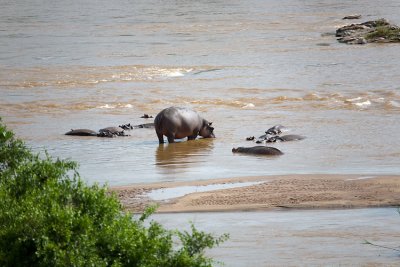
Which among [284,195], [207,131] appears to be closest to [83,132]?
[207,131]

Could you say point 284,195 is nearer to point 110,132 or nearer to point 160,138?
point 160,138

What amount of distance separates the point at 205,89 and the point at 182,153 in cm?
1117

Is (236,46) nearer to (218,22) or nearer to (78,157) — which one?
(218,22)

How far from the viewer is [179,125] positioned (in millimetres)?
18312

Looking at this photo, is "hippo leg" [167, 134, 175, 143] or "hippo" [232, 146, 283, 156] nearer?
"hippo" [232, 146, 283, 156]

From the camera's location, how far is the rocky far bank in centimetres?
4191

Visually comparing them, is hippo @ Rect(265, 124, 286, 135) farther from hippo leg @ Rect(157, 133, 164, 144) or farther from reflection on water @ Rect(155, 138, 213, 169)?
hippo leg @ Rect(157, 133, 164, 144)

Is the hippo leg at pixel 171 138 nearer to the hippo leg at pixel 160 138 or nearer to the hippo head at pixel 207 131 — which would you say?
the hippo leg at pixel 160 138

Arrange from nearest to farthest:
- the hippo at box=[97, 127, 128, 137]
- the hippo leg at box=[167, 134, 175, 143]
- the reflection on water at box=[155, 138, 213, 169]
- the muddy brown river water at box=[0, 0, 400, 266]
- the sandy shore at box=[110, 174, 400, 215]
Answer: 1. the muddy brown river water at box=[0, 0, 400, 266]
2. the sandy shore at box=[110, 174, 400, 215]
3. the reflection on water at box=[155, 138, 213, 169]
4. the hippo leg at box=[167, 134, 175, 143]
5. the hippo at box=[97, 127, 128, 137]

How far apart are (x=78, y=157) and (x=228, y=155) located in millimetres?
2516

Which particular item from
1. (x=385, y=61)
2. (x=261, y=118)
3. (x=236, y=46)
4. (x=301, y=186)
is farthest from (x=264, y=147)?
(x=236, y=46)

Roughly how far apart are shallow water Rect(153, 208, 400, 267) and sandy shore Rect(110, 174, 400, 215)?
0.33m

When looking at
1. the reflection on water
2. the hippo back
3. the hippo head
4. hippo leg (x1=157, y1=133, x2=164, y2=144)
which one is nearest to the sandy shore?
the reflection on water

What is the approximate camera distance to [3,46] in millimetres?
44688
